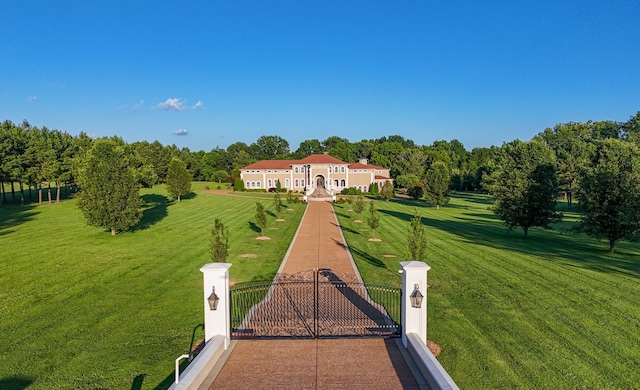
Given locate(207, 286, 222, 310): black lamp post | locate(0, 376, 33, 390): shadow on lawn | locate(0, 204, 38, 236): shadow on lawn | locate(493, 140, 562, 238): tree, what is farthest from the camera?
locate(0, 204, 38, 236): shadow on lawn

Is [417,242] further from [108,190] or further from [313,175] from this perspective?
[313,175]

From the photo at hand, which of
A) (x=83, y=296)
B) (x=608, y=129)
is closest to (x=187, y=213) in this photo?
(x=83, y=296)

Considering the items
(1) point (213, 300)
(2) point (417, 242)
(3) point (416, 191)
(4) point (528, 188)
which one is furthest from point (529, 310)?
(3) point (416, 191)

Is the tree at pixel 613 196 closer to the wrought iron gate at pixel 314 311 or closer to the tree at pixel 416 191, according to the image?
the wrought iron gate at pixel 314 311

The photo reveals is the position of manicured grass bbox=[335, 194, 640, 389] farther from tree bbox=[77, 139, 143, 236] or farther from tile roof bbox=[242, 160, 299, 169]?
tile roof bbox=[242, 160, 299, 169]

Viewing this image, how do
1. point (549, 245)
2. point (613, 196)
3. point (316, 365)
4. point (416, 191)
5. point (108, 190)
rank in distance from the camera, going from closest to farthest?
point (316, 365)
point (613, 196)
point (549, 245)
point (108, 190)
point (416, 191)

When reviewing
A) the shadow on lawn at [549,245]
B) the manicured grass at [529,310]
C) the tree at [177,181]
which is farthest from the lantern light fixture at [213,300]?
the tree at [177,181]

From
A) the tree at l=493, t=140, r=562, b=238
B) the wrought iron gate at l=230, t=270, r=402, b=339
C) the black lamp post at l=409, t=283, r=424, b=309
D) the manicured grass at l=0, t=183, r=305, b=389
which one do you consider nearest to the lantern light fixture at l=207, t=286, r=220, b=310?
the wrought iron gate at l=230, t=270, r=402, b=339
